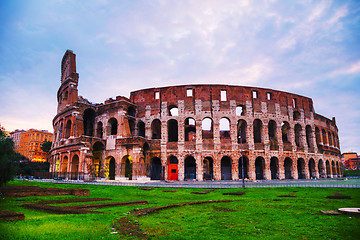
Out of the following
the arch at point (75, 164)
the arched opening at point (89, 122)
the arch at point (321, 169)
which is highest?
the arched opening at point (89, 122)

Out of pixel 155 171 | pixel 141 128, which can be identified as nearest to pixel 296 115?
pixel 155 171

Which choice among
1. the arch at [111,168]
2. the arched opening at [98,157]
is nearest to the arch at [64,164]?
the arched opening at [98,157]

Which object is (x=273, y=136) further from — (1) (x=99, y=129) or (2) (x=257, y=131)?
(1) (x=99, y=129)

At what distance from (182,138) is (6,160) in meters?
25.6

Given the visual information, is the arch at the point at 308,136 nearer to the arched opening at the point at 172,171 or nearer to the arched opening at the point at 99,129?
the arched opening at the point at 172,171

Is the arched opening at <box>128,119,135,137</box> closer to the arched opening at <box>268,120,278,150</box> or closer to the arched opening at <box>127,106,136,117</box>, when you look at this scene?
the arched opening at <box>127,106,136,117</box>

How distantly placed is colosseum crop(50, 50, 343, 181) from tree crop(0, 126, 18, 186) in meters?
21.3

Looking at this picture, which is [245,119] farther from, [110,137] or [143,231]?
[143,231]

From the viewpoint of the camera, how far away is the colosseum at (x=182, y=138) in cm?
3209

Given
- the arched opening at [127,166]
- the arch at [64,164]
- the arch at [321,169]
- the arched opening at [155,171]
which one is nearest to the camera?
the arched opening at [127,166]

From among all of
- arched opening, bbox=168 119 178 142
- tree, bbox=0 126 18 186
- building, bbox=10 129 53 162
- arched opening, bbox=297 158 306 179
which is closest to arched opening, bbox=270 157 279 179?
arched opening, bbox=297 158 306 179

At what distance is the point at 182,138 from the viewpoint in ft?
109

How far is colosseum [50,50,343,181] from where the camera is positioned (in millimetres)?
32094

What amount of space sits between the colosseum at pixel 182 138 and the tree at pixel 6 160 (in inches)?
838
